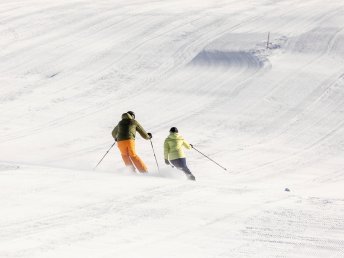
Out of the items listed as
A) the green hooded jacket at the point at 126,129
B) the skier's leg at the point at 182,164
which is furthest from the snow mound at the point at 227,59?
the skier's leg at the point at 182,164

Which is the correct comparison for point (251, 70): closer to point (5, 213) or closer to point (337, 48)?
point (337, 48)

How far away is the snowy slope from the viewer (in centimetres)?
877

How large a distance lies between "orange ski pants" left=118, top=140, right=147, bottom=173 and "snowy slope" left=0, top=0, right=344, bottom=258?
507 millimetres

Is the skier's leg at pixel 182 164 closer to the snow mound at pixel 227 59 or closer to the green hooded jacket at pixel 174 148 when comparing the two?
the green hooded jacket at pixel 174 148

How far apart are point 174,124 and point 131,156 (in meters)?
5.43

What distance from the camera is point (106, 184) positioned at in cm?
1146

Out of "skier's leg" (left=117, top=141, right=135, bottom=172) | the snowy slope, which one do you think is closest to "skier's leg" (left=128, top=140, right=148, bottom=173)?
"skier's leg" (left=117, top=141, right=135, bottom=172)

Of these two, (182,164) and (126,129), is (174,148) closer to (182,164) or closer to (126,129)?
(182,164)

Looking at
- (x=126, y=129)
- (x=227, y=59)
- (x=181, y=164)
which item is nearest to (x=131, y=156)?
(x=126, y=129)

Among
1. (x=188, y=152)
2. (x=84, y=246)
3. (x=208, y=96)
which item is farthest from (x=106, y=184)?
(x=208, y=96)

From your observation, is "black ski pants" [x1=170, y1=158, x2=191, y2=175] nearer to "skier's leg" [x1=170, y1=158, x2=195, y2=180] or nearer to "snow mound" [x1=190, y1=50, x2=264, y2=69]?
"skier's leg" [x1=170, y1=158, x2=195, y2=180]

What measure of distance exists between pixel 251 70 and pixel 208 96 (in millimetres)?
2379

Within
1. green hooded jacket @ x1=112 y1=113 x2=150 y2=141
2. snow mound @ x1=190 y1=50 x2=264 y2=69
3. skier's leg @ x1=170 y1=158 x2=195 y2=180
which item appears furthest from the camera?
snow mound @ x1=190 y1=50 x2=264 y2=69

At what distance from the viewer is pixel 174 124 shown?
20.3m
